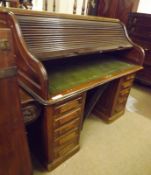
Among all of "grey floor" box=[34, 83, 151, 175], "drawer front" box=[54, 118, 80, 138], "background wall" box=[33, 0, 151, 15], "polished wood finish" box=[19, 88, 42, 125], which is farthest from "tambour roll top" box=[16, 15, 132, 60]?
"background wall" box=[33, 0, 151, 15]

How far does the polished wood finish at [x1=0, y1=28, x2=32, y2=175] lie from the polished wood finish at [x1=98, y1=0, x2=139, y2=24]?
2.57m

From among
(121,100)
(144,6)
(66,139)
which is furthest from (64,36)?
(144,6)

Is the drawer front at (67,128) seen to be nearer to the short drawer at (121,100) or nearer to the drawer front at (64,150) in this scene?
the drawer front at (64,150)

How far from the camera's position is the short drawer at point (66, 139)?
1339mm

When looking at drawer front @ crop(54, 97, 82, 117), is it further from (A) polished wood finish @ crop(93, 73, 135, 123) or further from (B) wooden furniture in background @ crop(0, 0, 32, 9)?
(B) wooden furniture in background @ crop(0, 0, 32, 9)

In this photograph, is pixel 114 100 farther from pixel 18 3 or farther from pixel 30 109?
pixel 18 3

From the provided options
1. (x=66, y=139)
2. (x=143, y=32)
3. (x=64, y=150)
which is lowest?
(x=64, y=150)

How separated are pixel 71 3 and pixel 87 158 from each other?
7.17 feet

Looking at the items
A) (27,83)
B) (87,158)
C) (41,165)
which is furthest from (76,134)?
(27,83)

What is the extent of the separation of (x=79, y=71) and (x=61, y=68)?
0.53 feet

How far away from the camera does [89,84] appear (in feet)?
4.25

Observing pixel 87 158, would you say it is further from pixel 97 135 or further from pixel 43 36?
pixel 43 36

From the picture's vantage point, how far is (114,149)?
1.68 metres

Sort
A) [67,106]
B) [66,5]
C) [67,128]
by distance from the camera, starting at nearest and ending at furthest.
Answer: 1. [67,106]
2. [67,128]
3. [66,5]
